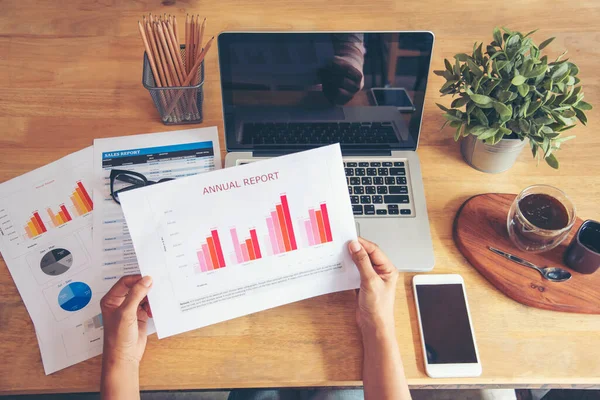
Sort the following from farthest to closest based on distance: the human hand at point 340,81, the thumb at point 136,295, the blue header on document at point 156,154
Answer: the blue header on document at point 156,154 → the human hand at point 340,81 → the thumb at point 136,295

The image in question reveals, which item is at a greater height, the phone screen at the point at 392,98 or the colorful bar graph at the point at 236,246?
the phone screen at the point at 392,98

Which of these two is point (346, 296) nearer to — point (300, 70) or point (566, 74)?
point (300, 70)

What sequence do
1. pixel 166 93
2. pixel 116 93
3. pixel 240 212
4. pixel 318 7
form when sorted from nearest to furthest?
pixel 240 212 < pixel 166 93 < pixel 116 93 < pixel 318 7

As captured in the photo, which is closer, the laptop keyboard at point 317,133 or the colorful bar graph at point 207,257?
the colorful bar graph at point 207,257

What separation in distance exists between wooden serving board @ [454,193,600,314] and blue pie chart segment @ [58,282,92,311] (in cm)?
65

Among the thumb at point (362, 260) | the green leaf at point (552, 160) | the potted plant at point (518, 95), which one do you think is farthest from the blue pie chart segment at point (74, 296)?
the green leaf at point (552, 160)

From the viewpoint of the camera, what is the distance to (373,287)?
75 cm

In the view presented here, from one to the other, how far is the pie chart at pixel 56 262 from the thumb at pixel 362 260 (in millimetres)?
498

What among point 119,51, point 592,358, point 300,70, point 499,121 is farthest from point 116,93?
point 592,358

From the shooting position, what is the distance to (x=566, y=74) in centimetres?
75

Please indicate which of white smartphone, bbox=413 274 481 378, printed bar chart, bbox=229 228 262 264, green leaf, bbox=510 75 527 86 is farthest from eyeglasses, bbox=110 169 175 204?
green leaf, bbox=510 75 527 86

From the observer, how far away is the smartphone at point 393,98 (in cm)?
85

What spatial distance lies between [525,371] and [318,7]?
0.87 m

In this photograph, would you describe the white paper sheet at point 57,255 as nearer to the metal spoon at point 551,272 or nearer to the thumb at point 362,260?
the thumb at point 362,260
